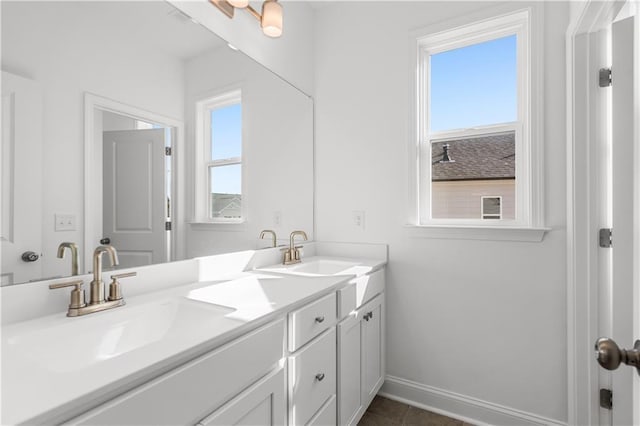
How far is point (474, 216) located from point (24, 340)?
2.02 metres

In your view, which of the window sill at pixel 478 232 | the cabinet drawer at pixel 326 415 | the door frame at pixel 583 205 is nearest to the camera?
the cabinet drawer at pixel 326 415

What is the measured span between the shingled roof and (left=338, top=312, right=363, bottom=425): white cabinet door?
1.06 m

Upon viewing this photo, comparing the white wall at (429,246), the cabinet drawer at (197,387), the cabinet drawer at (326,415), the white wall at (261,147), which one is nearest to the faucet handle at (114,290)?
the white wall at (261,147)

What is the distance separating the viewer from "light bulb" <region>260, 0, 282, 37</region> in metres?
1.71

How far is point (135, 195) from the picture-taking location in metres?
1.26

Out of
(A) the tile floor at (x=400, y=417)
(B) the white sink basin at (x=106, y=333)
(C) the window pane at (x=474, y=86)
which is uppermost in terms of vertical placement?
(C) the window pane at (x=474, y=86)

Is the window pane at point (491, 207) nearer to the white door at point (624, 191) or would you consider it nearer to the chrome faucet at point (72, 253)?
the white door at point (624, 191)

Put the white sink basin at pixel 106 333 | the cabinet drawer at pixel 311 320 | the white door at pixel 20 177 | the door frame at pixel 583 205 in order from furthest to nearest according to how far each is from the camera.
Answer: the door frame at pixel 583 205 → the cabinet drawer at pixel 311 320 → the white door at pixel 20 177 → the white sink basin at pixel 106 333

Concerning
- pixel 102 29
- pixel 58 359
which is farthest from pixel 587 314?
pixel 102 29

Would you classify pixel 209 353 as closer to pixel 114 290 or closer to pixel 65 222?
pixel 114 290

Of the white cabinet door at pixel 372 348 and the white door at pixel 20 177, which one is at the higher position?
the white door at pixel 20 177

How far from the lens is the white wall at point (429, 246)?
1.64 metres

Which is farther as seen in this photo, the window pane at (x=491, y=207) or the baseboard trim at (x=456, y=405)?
the window pane at (x=491, y=207)

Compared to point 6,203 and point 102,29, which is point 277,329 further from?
point 102,29
